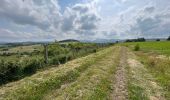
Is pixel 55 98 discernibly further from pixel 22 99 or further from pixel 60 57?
pixel 60 57

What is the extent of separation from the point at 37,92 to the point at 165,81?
31.4 feet

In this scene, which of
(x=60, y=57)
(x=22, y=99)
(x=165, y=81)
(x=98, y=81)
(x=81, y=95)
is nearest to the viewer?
(x=22, y=99)

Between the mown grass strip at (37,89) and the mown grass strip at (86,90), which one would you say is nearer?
the mown grass strip at (37,89)

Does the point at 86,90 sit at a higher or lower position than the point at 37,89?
lower

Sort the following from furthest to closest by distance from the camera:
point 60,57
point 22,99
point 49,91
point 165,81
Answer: point 60,57 < point 165,81 < point 49,91 < point 22,99

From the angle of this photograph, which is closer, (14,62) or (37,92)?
(37,92)

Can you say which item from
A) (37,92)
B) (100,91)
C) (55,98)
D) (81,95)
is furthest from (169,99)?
→ (37,92)

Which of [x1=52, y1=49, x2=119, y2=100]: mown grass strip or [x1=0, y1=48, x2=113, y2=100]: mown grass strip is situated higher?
[x1=0, y1=48, x2=113, y2=100]: mown grass strip

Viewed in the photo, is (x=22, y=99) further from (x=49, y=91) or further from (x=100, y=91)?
(x=100, y=91)

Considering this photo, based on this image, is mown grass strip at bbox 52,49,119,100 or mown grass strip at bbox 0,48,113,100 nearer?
mown grass strip at bbox 0,48,113,100

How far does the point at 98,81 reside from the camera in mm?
15570

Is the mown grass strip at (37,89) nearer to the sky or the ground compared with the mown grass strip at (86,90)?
nearer to the sky

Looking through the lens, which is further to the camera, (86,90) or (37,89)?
(86,90)

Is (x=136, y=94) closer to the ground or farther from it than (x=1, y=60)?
closer to the ground
